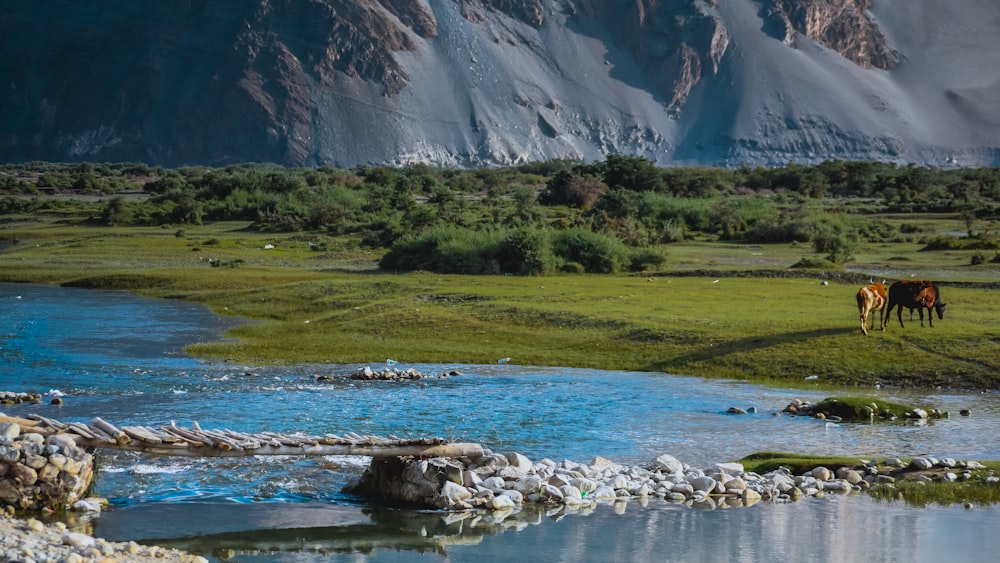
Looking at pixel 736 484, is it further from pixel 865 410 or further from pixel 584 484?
pixel 865 410

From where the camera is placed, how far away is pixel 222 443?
15273 millimetres

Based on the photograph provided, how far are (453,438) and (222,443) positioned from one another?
15.4ft

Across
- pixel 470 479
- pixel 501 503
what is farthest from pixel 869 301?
pixel 501 503

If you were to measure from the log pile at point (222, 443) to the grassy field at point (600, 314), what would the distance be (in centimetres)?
1197

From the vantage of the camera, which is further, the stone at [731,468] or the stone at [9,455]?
the stone at [731,468]

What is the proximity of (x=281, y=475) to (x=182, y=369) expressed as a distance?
33.5ft

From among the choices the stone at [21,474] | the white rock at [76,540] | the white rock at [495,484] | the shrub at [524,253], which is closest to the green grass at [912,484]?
the white rock at [495,484]

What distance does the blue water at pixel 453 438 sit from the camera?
13570mm

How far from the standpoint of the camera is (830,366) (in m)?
25.7

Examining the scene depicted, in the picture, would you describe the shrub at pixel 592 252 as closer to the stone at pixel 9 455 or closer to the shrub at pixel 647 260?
the shrub at pixel 647 260

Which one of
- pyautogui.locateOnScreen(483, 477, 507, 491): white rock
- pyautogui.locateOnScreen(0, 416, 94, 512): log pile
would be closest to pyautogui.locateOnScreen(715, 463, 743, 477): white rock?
pyautogui.locateOnScreen(483, 477, 507, 491): white rock

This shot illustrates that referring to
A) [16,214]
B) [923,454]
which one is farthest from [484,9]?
[923,454]

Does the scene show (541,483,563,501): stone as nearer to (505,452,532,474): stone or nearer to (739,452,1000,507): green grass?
(505,452,532,474): stone

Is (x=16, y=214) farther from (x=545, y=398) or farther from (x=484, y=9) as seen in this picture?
(x=484, y=9)
